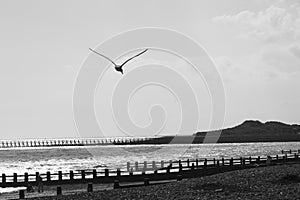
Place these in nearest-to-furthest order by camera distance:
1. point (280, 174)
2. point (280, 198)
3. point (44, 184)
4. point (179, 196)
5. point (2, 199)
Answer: point (280, 198)
point (179, 196)
point (280, 174)
point (2, 199)
point (44, 184)

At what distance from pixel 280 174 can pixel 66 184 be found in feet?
51.7

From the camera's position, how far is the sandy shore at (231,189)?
2380cm

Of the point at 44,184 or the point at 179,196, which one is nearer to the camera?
the point at 179,196

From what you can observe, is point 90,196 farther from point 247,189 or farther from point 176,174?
point 176,174

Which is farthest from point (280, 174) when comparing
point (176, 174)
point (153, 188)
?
point (176, 174)

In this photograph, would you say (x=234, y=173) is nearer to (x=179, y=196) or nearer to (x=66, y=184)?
(x=179, y=196)

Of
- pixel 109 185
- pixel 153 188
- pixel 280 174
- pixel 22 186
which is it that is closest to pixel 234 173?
pixel 280 174

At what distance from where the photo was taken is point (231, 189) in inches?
1005

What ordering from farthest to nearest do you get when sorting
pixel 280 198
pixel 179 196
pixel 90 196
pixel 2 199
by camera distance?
pixel 2 199 < pixel 90 196 < pixel 179 196 < pixel 280 198

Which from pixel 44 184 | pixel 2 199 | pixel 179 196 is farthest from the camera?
pixel 44 184

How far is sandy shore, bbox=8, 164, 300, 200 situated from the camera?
23.8m

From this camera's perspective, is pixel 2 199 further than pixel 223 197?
Yes

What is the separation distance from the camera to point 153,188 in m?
28.6

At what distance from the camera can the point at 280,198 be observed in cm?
2222
